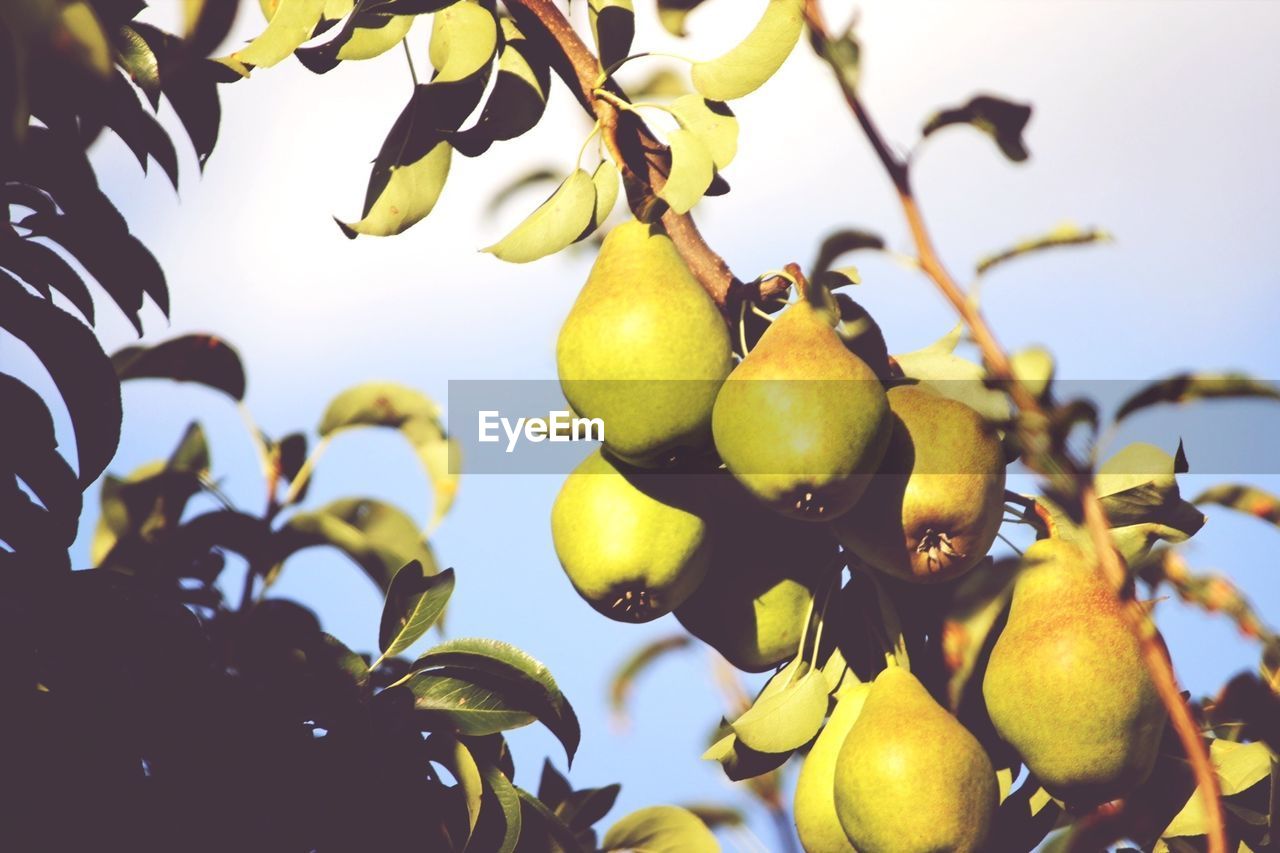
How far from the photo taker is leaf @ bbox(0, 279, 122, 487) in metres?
1.42

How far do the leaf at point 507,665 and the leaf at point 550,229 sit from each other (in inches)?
17.5

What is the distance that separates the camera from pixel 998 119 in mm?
892

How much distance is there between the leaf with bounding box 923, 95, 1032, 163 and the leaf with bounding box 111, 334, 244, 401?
176 cm

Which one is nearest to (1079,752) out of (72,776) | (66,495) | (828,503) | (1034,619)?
(1034,619)

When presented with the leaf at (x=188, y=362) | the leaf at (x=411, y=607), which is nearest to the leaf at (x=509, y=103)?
the leaf at (x=411, y=607)

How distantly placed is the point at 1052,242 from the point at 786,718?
674mm

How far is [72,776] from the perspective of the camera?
1.22m

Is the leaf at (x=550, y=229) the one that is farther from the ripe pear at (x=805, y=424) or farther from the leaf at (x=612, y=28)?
the ripe pear at (x=805, y=424)

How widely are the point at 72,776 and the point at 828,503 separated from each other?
794 millimetres

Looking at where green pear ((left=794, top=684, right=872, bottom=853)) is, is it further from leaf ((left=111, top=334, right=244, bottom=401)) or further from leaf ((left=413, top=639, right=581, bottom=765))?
leaf ((left=111, top=334, right=244, bottom=401))

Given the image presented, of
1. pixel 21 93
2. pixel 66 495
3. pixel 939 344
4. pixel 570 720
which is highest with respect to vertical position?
pixel 21 93

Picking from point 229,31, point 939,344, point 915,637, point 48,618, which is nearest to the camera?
point 229,31

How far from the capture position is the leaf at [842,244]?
33.5 inches

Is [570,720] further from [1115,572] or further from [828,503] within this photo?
[1115,572]
